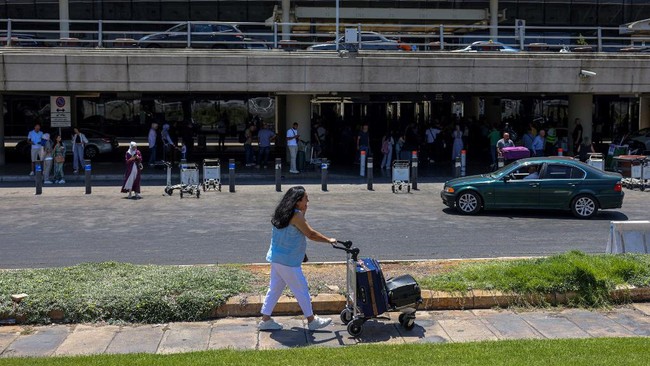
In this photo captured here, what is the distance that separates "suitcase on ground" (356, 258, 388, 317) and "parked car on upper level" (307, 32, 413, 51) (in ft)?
64.2

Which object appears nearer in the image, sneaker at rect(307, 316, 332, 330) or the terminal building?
sneaker at rect(307, 316, 332, 330)

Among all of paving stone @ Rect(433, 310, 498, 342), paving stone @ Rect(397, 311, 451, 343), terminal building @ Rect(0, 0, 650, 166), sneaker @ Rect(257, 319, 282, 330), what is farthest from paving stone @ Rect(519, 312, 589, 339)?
terminal building @ Rect(0, 0, 650, 166)

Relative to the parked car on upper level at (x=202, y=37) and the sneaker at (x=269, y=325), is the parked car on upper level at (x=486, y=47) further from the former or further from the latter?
the sneaker at (x=269, y=325)

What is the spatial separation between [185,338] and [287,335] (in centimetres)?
113

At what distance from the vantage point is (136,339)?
8.71 metres

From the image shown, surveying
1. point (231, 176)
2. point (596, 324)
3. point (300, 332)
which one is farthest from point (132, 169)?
point (596, 324)

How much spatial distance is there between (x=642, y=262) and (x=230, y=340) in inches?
233

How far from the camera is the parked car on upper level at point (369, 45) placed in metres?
27.6

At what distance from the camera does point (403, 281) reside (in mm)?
9031

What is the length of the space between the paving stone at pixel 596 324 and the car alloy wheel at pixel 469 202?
28.9 feet

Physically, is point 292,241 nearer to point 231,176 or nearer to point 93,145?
point 231,176

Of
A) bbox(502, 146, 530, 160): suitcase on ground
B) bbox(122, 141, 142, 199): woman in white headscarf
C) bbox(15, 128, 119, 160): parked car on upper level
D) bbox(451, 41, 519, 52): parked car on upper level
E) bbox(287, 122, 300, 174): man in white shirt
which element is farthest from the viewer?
bbox(15, 128, 119, 160): parked car on upper level

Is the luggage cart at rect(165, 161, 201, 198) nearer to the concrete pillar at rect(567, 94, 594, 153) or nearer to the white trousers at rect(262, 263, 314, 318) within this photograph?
the white trousers at rect(262, 263, 314, 318)

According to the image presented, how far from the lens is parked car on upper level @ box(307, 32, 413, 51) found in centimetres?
2762
